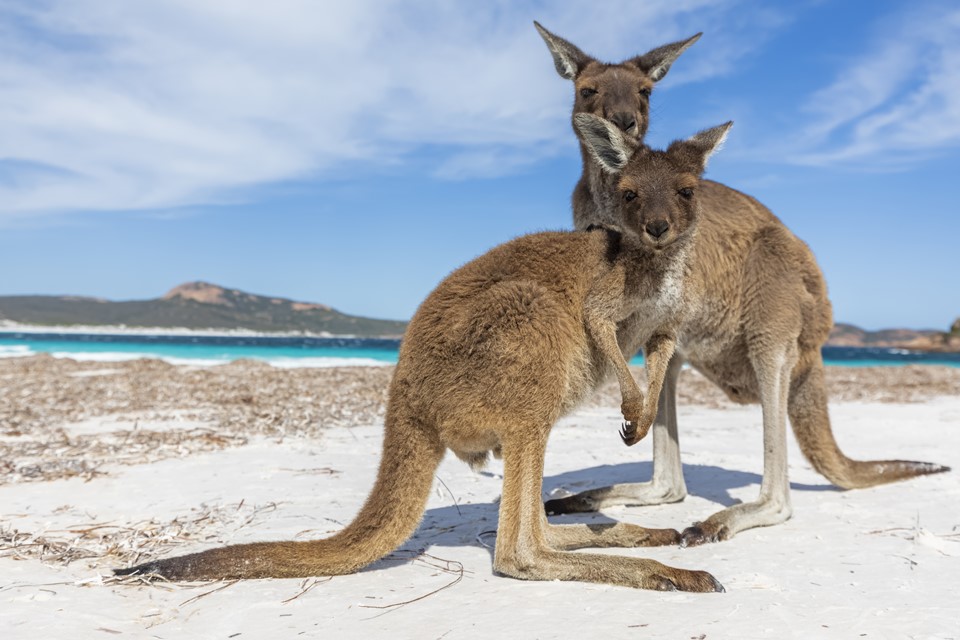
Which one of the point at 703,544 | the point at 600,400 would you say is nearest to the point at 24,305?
the point at 600,400

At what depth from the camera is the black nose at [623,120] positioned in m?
3.61

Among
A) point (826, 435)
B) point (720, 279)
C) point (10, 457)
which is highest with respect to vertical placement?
point (720, 279)

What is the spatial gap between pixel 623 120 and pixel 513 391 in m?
1.65

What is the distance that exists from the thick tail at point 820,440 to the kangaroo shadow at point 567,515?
0.80ft

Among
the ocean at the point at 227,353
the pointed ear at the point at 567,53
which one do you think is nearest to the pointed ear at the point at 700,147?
the pointed ear at the point at 567,53

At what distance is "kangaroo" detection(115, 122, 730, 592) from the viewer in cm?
278

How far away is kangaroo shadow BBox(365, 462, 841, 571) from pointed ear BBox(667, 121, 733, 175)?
76.8 inches

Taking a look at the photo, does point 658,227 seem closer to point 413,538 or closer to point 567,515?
point 567,515

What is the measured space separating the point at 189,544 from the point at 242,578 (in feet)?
2.48

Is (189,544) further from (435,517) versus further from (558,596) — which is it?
(558,596)

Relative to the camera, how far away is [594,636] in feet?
7.31

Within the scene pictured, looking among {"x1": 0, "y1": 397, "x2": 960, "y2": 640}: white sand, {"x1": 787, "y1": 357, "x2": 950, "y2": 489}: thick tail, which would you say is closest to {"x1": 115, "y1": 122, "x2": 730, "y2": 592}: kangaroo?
{"x1": 0, "y1": 397, "x2": 960, "y2": 640}: white sand

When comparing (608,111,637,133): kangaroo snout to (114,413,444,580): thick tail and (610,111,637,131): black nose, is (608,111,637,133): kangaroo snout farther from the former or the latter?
(114,413,444,580): thick tail

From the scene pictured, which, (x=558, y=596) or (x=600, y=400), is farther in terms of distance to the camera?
(x=600, y=400)
